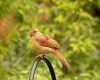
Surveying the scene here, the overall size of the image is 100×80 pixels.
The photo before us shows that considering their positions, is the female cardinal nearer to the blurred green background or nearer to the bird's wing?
the bird's wing

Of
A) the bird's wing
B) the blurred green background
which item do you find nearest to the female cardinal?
the bird's wing

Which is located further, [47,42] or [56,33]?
[56,33]

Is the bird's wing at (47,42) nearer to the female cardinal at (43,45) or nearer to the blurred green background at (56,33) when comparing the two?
the female cardinal at (43,45)

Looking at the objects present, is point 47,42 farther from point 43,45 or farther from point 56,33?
point 56,33

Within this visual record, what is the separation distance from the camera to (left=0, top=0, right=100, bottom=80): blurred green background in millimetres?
6879

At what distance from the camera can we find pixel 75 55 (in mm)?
7938

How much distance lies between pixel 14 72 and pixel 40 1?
324cm

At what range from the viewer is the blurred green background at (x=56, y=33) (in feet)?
22.6

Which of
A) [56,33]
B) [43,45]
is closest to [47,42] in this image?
[43,45]

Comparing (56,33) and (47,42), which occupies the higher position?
(56,33)

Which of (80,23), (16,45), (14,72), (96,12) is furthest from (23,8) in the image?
(96,12)

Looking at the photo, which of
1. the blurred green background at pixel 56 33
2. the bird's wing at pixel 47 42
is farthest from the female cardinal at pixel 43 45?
the blurred green background at pixel 56 33

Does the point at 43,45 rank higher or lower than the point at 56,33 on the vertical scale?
lower

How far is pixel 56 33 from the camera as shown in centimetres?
788
